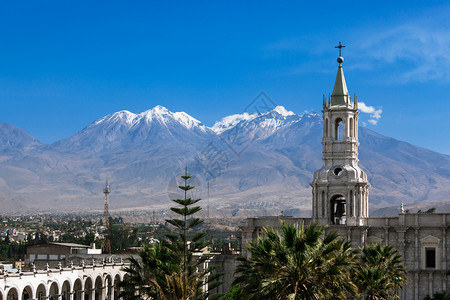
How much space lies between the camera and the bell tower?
6266 centimetres

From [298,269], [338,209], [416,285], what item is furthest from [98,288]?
[298,269]

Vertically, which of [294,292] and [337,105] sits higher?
[337,105]

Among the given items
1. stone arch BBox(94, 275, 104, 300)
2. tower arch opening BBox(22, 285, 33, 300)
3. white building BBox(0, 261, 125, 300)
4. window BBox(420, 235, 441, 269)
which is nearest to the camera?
white building BBox(0, 261, 125, 300)

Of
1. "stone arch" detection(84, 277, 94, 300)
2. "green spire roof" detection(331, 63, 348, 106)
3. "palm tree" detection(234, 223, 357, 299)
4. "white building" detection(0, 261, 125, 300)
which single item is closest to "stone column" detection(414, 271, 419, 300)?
"green spire roof" detection(331, 63, 348, 106)

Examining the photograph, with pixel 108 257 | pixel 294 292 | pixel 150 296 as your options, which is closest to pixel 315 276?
pixel 294 292

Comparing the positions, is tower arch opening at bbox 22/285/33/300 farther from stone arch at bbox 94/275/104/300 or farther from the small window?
the small window

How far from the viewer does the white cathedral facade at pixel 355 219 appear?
192 ft

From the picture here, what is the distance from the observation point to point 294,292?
1158 inches

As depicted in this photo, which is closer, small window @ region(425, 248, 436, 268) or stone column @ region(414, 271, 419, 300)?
stone column @ region(414, 271, 419, 300)

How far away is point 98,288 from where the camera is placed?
2544 inches

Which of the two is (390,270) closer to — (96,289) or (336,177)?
(336,177)

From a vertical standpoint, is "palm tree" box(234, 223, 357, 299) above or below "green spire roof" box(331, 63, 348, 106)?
below

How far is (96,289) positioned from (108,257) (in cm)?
919

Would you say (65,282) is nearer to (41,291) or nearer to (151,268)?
(41,291)
